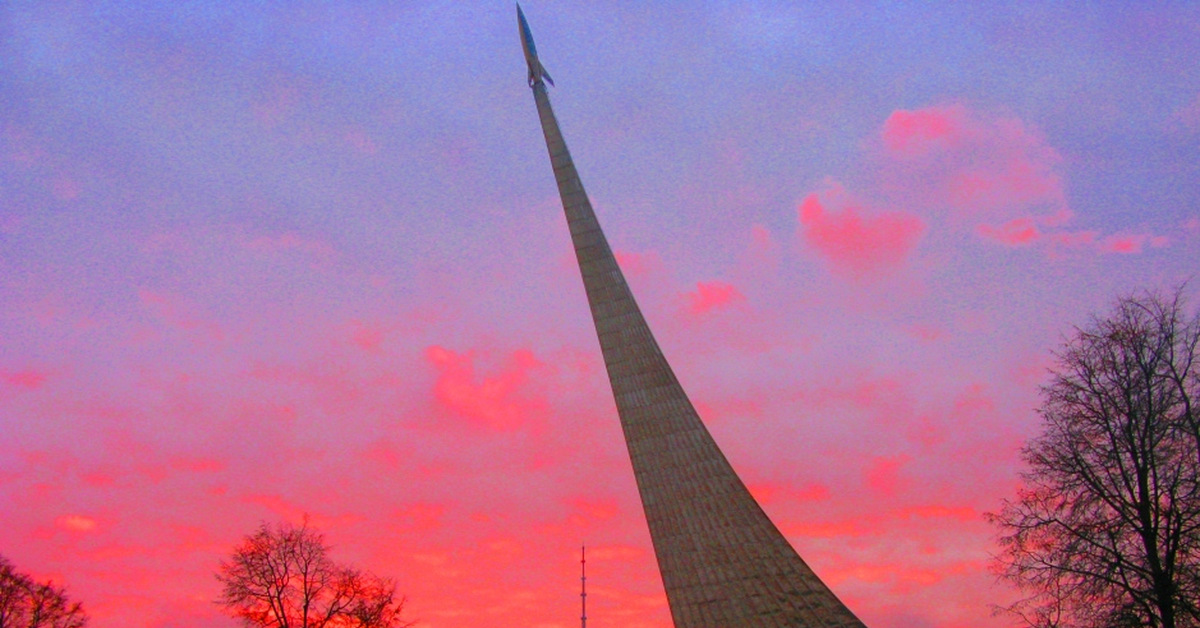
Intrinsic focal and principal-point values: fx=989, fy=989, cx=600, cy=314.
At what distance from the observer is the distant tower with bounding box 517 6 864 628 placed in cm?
2278

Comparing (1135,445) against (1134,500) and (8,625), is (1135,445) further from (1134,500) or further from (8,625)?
(8,625)

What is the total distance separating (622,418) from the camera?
2614cm

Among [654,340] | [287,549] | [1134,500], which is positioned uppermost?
[654,340]

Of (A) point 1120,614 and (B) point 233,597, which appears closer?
(A) point 1120,614

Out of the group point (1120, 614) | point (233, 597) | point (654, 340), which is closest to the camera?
point (1120, 614)

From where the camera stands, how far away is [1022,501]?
62.8 feet

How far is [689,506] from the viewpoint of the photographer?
24.4m

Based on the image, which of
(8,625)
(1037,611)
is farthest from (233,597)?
(1037,611)

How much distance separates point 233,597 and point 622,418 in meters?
14.7

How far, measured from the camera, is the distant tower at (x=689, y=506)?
74.7 feet

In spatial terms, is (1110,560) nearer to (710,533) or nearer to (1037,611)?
(1037,611)

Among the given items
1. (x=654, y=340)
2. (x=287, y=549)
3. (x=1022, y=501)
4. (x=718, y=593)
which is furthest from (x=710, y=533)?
(x=287, y=549)

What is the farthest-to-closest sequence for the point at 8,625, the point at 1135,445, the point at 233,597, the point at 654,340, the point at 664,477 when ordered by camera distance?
the point at 8,625
the point at 233,597
the point at 654,340
the point at 664,477
the point at 1135,445

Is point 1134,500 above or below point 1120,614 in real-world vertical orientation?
above
